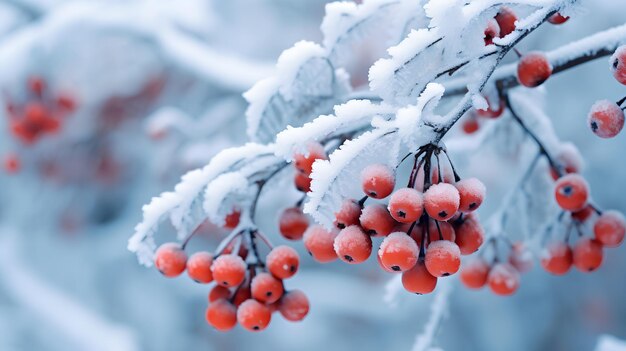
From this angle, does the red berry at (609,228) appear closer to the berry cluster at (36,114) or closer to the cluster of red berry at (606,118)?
the cluster of red berry at (606,118)

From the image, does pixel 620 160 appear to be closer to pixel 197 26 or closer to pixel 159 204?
pixel 197 26

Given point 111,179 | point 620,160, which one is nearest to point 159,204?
point 111,179

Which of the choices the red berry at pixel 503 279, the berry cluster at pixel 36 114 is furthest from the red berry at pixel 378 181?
the berry cluster at pixel 36 114

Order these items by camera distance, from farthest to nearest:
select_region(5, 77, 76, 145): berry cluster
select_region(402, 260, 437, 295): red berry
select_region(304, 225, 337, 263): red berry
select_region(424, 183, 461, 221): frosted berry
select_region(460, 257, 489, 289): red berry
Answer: select_region(5, 77, 76, 145): berry cluster < select_region(460, 257, 489, 289): red berry < select_region(304, 225, 337, 263): red berry < select_region(402, 260, 437, 295): red berry < select_region(424, 183, 461, 221): frosted berry

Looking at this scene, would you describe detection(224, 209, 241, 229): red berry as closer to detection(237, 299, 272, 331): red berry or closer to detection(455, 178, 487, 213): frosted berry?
detection(237, 299, 272, 331): red berry

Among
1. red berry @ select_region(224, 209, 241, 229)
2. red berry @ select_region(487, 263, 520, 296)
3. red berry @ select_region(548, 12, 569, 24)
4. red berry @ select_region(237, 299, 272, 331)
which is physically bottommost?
red berry @ select_region(237, 299, 272, 331)

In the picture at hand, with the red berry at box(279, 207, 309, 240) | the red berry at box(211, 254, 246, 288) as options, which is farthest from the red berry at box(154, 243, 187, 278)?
the red berry at box(279, 207, 309, 240)

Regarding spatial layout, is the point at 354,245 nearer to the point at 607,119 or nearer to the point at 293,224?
the point at 293,224
